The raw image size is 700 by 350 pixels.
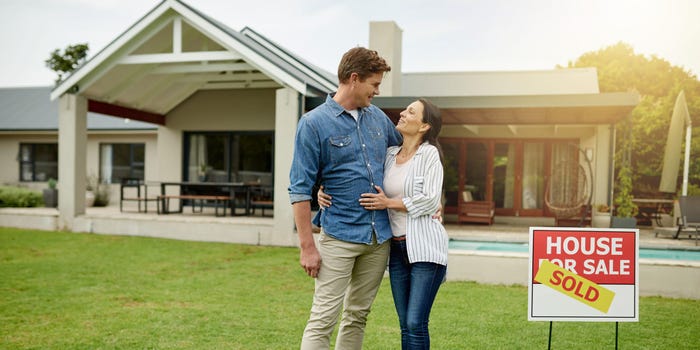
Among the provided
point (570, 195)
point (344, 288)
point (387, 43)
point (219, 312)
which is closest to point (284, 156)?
point (387, 43)

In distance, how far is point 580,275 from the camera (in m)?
3.55

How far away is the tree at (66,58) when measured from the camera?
3697cm

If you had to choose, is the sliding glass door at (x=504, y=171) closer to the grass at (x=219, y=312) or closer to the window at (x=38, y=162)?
the grass at (x=219, y=312)

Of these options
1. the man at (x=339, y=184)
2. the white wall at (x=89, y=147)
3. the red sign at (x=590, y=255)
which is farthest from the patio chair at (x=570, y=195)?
the white wall at (x=89, y=147)

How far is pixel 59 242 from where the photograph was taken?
10.5m

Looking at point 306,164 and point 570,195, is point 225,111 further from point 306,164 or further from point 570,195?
point 306,164

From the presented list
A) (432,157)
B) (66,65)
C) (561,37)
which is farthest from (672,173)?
(66,65)

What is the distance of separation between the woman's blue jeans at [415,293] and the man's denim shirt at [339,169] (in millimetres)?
194

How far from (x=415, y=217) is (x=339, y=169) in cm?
45

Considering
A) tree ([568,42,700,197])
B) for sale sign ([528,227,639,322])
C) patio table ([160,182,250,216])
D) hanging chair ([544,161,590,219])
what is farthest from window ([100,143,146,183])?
for sale sign ([528,227,639,322])

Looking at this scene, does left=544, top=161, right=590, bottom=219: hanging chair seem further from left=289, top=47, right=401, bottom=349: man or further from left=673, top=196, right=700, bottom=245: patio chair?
left=289, top=47, right=401, bottom=349: man

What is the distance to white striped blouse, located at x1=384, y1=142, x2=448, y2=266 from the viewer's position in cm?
293

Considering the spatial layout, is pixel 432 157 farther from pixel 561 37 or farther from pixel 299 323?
pixel 561 37

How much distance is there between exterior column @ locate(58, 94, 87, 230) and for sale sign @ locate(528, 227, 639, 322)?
1078cm
